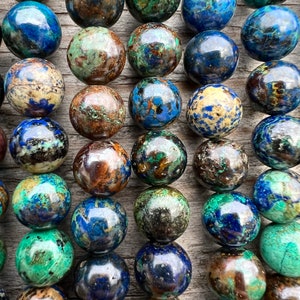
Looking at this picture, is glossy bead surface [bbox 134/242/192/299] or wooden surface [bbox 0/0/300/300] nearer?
glossy bead surface [bbox 134/242/192/299]

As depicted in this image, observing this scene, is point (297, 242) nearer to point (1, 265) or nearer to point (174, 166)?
point (174, 166)

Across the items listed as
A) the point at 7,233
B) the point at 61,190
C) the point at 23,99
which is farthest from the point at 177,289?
the point at 23,99

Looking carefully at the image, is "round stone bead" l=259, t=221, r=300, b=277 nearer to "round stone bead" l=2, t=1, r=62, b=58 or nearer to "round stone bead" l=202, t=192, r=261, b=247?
"round stone bead" l=202, t=192, r=261, b=247

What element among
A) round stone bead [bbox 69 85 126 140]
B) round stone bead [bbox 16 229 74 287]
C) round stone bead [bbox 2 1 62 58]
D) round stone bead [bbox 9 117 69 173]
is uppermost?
round stone bead [bbox 2 1 62 58]

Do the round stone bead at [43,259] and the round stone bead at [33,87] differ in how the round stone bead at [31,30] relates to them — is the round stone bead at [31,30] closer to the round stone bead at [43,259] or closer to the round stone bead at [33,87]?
the round stone bead at [33,87]

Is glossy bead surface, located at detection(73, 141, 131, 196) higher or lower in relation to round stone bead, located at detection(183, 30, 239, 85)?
lower

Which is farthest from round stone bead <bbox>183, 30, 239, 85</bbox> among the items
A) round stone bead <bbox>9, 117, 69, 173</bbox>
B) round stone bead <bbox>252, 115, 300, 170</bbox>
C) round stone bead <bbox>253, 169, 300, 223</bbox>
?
round stone bead <bbox>9, 117, 69, 173</bbox>
